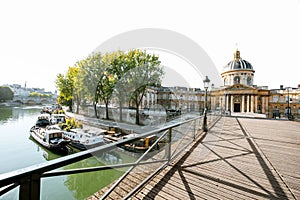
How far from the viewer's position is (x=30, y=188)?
3.69ft

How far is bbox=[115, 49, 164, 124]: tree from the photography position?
750 inches

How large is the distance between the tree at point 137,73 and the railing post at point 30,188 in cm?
1794

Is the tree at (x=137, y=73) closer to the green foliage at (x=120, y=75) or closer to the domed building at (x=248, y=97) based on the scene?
the green foliage at (x=120, y=75)

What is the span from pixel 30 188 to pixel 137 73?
18.3m

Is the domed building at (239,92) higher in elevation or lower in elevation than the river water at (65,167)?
higher

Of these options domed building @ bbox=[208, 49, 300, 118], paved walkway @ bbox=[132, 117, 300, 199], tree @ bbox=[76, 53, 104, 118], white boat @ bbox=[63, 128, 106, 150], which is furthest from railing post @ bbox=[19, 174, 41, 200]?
domed building @ bbox=[208, 49, 300, 118]

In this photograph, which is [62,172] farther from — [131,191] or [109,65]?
[109,65]

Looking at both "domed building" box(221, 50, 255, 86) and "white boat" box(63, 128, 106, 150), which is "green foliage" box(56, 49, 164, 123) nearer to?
"white boat" box(63, 128, 106, 150)

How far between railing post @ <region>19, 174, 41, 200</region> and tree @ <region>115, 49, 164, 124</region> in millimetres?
17940

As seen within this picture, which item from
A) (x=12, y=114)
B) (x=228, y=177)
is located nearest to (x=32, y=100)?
(x=12, y=114)

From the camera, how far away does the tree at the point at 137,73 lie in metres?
19.1

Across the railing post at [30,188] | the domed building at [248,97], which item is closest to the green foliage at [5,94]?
the domed building at [248,97]

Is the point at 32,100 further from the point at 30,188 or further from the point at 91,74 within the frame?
the point at 30,188

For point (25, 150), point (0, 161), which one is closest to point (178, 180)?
point (0, 161)
